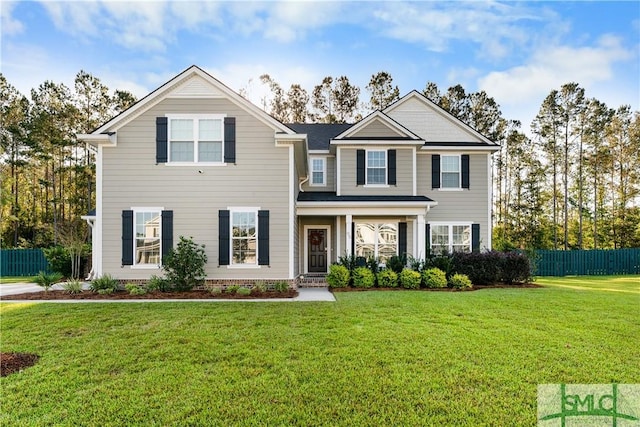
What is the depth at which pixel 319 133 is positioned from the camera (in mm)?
18234

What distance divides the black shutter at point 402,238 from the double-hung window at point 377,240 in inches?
5.0

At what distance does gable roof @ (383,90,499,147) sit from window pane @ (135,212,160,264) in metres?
11.3

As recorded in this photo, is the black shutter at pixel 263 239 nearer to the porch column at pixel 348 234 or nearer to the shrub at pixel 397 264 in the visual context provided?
the porch column at pixel 348 234

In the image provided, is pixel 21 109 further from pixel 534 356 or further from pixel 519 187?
pixel 519 187

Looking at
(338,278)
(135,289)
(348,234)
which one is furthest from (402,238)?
(135,289)

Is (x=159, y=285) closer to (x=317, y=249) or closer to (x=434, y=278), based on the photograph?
(x=317, y=249)

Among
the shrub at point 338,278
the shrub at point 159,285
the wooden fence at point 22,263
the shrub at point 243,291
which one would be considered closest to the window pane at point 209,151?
the shrub at point 159,285

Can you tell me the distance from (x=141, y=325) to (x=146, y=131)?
23.5ft

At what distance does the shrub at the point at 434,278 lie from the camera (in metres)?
12.0

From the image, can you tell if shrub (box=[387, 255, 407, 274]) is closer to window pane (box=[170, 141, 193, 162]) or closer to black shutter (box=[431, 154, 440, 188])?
black shutter (box=[431, 154, 440, 188])

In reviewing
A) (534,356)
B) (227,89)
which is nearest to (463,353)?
(534,356)

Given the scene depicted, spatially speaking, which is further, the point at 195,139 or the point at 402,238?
the point at 402,238

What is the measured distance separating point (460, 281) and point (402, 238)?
11.1ft

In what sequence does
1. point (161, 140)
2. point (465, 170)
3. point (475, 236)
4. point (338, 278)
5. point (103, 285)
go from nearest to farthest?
1. point (103, 285)
2. point (161, 140)
3. point (338, 278)
4. point (475, 236)
5. point (465, 170)
